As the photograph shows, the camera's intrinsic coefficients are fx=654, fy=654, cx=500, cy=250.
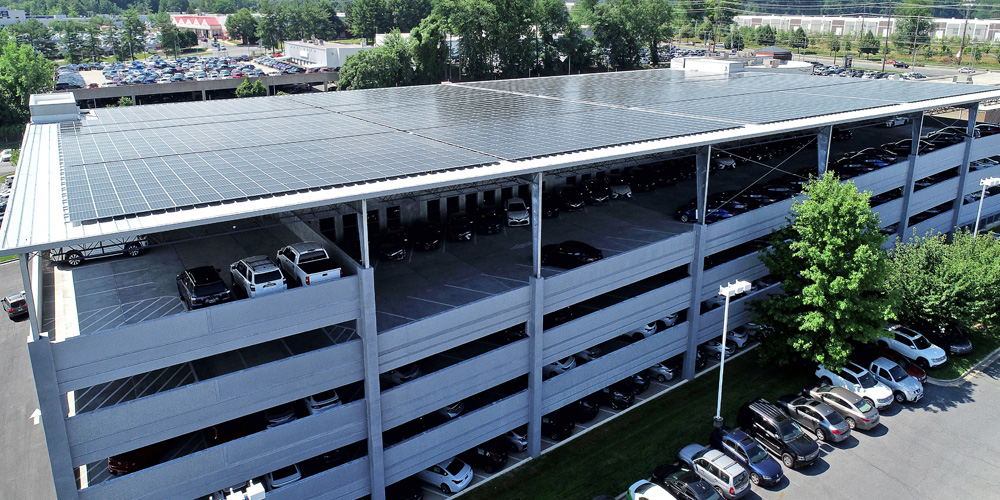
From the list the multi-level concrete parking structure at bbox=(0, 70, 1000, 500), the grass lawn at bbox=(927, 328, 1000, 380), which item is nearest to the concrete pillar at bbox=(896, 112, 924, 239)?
the multi-level concrete parking structure at bbox=(0, 70, 1000, 500)

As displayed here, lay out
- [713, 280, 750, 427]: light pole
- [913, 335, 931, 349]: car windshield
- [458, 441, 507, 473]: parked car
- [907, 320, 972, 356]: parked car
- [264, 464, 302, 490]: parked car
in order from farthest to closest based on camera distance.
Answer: [907, 320, 972, 356]: parked car → [913, 335, 931, 349]: car windshield → [713, 280, 750, 427]: light pole → [458, 441, 507, 473]: parked car → [264, 464, 302, 490]: parked car

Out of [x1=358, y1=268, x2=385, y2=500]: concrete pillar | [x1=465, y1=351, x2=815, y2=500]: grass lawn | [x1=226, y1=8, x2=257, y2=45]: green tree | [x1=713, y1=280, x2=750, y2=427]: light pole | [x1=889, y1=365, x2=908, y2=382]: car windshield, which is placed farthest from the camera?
[x1=226, y1=8, x2=257, y2=45]: green tree

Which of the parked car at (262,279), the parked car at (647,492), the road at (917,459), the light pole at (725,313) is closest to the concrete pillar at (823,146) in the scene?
the light pole at (725,313)

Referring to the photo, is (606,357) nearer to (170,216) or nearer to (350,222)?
(350,222)

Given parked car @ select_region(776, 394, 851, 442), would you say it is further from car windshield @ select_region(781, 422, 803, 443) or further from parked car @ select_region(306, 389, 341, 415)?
parked car @ select_region(306, 389, 341, 415)

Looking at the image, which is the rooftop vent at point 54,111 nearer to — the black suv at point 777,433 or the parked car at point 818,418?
the black suv at point 777,433
